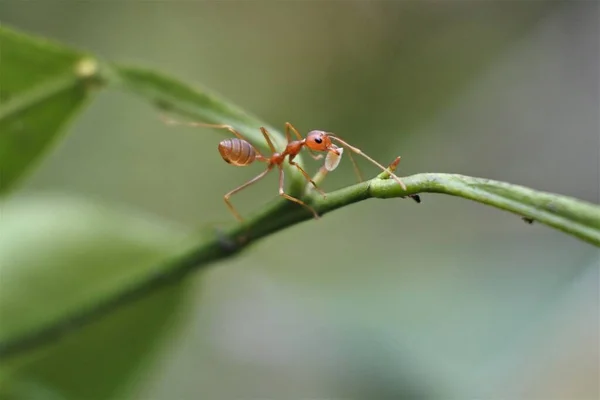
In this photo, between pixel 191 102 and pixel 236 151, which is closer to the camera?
pixel 191 102

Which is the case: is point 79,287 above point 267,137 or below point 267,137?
above

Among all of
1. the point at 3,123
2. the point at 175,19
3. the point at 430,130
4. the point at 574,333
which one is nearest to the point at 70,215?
the point at 3,123

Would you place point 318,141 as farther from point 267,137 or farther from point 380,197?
point 380,197

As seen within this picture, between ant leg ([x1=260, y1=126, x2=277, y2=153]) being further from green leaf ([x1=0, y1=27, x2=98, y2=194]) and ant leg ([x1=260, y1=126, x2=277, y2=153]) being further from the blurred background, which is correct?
the blurred background

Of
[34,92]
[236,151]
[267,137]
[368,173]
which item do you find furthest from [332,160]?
[368,173]

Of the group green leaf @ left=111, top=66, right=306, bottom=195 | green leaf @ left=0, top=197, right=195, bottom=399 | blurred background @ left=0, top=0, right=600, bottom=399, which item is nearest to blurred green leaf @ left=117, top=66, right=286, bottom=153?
green leaf @ left=111, top=66, right=306, bottom=195

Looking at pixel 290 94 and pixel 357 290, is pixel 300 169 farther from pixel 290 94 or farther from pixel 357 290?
pixel 290 94
